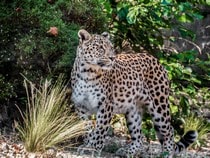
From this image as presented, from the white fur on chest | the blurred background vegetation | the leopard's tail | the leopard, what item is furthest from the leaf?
the white fur on chest

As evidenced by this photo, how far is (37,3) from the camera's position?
8.89 metres

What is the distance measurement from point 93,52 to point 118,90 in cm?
76

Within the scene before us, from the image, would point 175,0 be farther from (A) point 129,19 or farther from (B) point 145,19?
(A) point 129,19

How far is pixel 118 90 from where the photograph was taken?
9.05m

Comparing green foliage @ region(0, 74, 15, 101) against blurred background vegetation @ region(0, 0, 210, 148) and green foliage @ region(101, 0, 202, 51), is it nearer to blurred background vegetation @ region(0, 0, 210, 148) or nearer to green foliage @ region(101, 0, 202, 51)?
blurred background vegetation @ region(0, 0, 210, 148)

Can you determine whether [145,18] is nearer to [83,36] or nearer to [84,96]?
[83,36]

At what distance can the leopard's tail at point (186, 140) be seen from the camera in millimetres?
9469

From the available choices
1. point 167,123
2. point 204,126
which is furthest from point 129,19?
point 204,126

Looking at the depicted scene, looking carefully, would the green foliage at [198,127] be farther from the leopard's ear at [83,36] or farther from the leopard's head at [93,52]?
the leopard's ear at [83,36]

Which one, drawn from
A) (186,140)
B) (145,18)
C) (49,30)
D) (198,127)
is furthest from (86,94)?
(198,127)

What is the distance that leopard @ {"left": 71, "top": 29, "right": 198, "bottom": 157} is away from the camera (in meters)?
8.59

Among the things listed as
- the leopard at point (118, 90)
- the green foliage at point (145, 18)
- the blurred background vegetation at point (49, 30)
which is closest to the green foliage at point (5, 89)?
the blurred background vegetation at point (49, 30)

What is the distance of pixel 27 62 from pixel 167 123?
86.6 inches

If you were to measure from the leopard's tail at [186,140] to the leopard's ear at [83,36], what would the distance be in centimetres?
209
